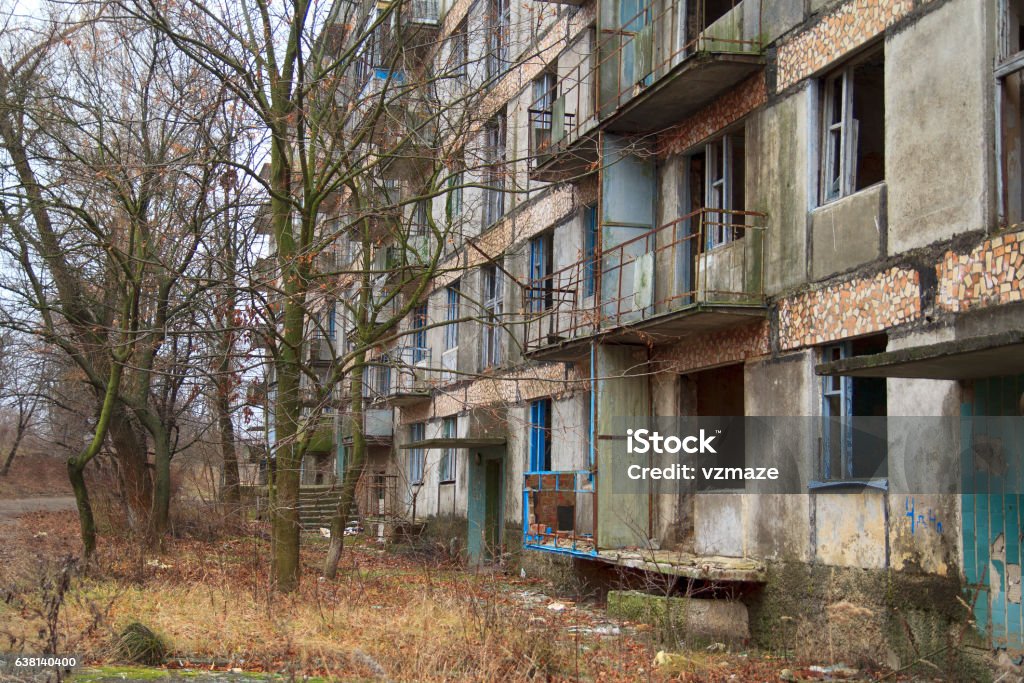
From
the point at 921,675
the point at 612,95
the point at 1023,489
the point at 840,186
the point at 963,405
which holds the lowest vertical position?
the point at 921,675

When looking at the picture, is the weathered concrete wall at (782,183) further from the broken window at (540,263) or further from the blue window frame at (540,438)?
the blue window frame at (540,438)

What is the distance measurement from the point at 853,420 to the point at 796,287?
6.09 ft

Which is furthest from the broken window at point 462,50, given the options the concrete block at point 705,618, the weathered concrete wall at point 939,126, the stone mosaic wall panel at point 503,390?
the concrete block at point 705,618

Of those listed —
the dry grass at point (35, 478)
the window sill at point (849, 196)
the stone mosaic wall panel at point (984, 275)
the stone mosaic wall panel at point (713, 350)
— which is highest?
the window sill at point (849, 196)

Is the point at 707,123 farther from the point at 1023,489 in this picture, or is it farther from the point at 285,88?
the point at 1023,489

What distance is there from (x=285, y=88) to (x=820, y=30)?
24.0ft

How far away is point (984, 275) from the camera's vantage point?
32.2 ft

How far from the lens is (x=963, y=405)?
10102 mm

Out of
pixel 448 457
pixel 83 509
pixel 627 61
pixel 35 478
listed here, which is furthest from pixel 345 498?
pixel 35 478

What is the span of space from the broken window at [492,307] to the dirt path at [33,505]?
16.8 metres

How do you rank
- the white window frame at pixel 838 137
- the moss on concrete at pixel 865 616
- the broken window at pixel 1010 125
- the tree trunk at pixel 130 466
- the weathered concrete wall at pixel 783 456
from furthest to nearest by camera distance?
the tree trunk at pixel 130 466 → the weathered concrete wall at pixel 783 456 → the white window frame at pixel 838 137 → the moss on concrete at pixel 865 616 → the broken window at pixel 1010 125

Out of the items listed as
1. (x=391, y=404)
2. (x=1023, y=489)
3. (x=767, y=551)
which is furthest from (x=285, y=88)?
(x=391, y=404)

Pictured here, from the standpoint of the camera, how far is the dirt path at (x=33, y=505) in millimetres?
34562

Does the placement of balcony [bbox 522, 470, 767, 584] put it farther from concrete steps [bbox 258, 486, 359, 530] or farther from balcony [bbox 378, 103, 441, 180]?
concrete steps [bbox 258, 486, 359, 530]
